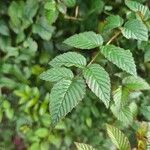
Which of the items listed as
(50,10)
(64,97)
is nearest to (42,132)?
(50,10)

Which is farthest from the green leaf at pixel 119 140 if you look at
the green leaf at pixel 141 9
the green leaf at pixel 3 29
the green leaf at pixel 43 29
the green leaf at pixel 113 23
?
the green leaf at pixel 3 29

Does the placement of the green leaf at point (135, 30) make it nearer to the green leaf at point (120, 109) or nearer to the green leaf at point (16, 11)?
the green leaf at point (120, 109)

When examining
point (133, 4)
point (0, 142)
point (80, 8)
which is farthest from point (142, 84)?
point (0, 142)

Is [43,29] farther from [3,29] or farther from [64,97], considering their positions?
[64,97]

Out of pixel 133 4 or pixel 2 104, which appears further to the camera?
pixel 2 104

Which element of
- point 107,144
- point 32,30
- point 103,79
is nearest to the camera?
point 103,79

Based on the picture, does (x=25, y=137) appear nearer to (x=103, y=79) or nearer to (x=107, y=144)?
(x=107, y=144)
